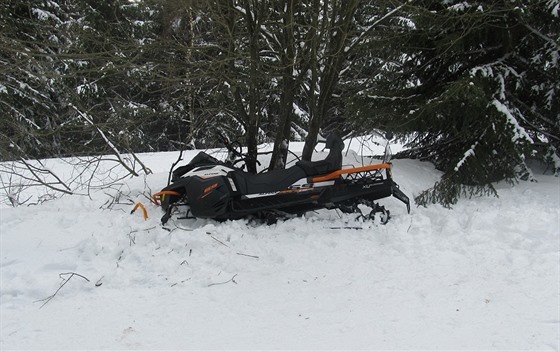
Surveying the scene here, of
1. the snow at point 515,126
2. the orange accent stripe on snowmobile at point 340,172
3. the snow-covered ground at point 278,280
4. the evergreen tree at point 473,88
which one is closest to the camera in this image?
the snow-covered ground at point 278,280

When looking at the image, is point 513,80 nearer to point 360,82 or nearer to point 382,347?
point 360,82

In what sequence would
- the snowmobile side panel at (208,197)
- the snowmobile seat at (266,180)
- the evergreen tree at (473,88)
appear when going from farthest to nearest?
1. the evergreen tree at (473,88)
2. the snowmobile seat at (266,180)
3. the snowmobile side panel at (208,197)

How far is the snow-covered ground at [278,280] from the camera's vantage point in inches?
105

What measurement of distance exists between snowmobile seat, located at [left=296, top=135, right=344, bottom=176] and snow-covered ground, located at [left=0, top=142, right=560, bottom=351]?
483 mm

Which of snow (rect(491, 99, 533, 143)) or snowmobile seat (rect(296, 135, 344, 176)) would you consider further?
snow (rect(491, 99, 533, 143))

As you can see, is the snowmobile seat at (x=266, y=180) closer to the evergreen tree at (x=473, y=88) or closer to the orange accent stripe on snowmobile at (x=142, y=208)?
the orange accent stripe on snowmobile at (x=142, y=208)

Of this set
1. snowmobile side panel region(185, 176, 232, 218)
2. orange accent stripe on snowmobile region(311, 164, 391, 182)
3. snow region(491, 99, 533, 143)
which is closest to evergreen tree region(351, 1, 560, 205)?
snow region(491, 99, 533, 143)

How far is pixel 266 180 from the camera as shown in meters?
4.37

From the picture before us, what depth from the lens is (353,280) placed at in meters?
3.36

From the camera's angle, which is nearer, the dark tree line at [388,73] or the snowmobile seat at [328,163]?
the snowmobile seat at [328,163]

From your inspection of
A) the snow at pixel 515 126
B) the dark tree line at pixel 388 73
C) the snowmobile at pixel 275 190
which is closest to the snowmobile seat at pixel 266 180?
the snowmobile at pixel 275 190

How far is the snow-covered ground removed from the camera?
105 inches

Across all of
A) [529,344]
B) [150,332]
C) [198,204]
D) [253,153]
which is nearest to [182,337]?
[150,332]

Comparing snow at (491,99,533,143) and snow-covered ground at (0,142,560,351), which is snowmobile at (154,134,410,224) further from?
snow at (491,99,533,143)
